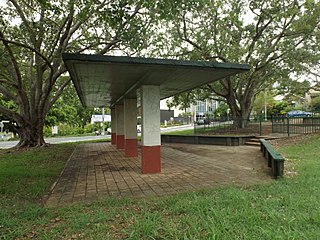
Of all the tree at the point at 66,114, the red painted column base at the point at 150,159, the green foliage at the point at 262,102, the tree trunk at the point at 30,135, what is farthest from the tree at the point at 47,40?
the green foliage at the point at 262,102

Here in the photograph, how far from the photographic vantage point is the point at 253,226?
329 centimetres

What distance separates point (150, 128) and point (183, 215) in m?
3.47

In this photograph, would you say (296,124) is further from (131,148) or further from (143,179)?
(143,179)

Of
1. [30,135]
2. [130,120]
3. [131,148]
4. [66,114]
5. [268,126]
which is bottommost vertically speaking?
[131,148]

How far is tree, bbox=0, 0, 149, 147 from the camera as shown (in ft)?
24.3

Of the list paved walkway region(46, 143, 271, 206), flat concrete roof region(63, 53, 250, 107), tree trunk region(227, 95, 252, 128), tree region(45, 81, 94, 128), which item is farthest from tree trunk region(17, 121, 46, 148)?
tree trunk region(227, 95, 252, 128)

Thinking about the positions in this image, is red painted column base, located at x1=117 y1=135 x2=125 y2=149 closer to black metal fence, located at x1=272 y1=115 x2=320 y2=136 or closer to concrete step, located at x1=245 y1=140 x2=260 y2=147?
concrete step, located at x1=245 y1=140 x2=260 y2=147

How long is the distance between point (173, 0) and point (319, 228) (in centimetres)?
563

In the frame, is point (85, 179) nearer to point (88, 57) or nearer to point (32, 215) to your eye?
point (32, 215)

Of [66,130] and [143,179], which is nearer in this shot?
[143,179]

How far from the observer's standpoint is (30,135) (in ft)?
48.0

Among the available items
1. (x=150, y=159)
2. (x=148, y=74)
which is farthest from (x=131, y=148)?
(x=148, y=74)

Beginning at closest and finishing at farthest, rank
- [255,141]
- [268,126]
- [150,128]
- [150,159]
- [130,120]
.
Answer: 1. [150,128]
2. [150,159]
3. [130,120]
4. [255,141]
5. [268,126]

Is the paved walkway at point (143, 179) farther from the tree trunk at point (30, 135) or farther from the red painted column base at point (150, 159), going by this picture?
the tree trunk at point (30, 135)
